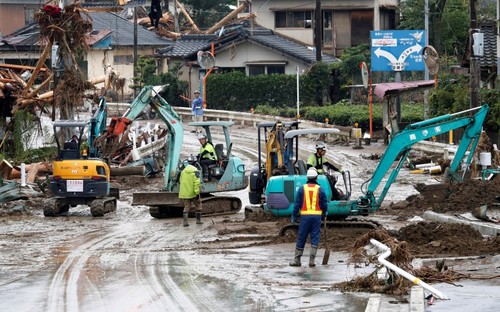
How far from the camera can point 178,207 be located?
27.4 m

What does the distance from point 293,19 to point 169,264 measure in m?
50.0

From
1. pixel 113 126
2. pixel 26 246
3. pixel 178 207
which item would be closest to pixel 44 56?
pixel 113 126

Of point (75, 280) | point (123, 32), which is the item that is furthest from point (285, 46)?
point (75, 280)

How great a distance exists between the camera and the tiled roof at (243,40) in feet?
200

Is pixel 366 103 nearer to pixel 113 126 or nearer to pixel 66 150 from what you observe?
pixel 113 126

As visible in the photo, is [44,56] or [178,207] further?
[44,56]

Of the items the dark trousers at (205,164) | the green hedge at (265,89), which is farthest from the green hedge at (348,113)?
the dark trousers at (205,164)

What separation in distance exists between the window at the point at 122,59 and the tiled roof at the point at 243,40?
11.0 feet

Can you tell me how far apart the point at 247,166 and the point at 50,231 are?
13322mm

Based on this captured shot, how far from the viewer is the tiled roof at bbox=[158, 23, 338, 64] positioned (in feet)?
200

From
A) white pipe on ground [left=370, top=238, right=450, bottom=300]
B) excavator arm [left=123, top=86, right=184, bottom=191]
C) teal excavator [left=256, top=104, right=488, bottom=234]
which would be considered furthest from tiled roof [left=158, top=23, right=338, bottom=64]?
white pipe on ground [left=370, top=238, right=450, bottom=300]

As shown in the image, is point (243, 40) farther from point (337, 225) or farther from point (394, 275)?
point (394, 275)

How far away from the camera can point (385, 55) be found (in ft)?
148

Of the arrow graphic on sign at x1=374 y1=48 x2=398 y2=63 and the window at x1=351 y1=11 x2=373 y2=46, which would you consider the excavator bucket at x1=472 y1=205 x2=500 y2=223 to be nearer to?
the arrow graphic on sign at x1=374 y1=48 x2=398 y2=63
